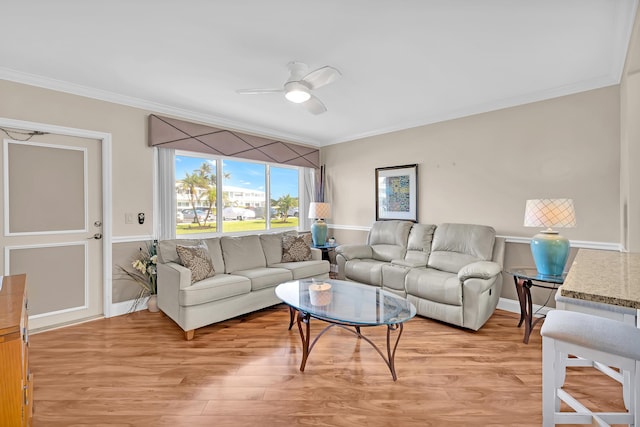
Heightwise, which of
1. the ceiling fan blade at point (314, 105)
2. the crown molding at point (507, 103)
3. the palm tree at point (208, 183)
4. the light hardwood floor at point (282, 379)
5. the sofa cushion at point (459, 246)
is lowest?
the light hardwood floor at point (282, 379)

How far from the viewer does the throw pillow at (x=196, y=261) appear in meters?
3.10

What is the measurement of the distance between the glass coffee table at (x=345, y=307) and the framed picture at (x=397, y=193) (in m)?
1.98

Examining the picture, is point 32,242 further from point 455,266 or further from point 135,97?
point 455,266

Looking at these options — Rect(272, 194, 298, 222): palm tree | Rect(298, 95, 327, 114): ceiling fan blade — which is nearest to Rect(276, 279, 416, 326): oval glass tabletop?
Rect(298, 95, 327, 114): ceiling fan blade

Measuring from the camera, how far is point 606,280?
114 cm

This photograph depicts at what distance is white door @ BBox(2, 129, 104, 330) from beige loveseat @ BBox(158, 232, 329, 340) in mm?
802

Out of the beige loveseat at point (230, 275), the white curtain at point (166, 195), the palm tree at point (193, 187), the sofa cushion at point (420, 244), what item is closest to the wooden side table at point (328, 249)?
the beige loveseat at point (230, 275)

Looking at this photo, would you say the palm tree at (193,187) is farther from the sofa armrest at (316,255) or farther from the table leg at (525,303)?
the table leg at (525,303)

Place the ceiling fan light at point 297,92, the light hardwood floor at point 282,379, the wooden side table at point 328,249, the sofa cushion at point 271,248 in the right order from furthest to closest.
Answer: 1. the wooden side table at point 328,249
2. the sofa cushion at point 271,248
3. the ceiling fan light at point 297,92
4. the light hardwood floor at point 282,379

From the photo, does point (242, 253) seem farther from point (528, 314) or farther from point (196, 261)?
point (528, 314)

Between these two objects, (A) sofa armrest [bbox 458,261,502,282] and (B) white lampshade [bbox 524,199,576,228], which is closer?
(B) white lampshade [bbox 524,199,576,228]

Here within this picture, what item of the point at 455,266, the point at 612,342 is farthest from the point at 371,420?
the point at 455,266

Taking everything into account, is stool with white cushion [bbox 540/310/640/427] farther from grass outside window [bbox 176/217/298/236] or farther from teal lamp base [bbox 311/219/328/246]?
grass outside window [bbox 176/217/298/236]

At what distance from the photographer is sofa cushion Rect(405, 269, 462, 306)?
9.96 feet
